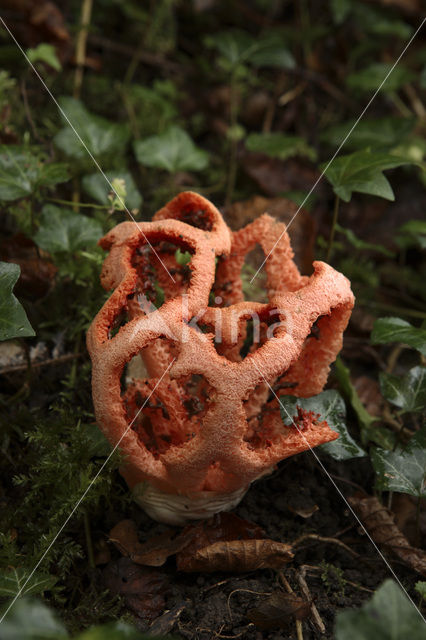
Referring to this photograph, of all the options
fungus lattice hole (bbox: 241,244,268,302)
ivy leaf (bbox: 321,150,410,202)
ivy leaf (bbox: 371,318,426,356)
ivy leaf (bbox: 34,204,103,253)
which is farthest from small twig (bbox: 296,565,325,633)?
ivy leaf (bbox: 34,204,103,253)

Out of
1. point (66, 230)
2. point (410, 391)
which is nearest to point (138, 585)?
point (410, 391)

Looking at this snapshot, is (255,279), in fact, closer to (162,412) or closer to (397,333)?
(397,333)

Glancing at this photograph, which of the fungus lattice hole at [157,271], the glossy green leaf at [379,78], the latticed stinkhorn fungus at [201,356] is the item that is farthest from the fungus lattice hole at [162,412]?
the glossy green leaf at [379,78]

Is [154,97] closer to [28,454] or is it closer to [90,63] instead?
[90,63]

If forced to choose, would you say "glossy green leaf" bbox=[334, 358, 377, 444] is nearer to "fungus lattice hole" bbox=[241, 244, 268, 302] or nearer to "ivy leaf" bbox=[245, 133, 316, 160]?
"fungus lattice hole" bbox=[241, 244, 268, 302]

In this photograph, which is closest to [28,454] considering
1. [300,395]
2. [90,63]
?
[300,395]

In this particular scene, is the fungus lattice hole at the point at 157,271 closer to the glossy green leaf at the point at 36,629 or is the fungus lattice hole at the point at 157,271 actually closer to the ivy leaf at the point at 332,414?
the ivy leaf at the point at 332,414

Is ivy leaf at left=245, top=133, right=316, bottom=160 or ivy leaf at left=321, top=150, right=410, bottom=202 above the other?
ivy leaf at left=321, top=150, right=410, bottom=202
